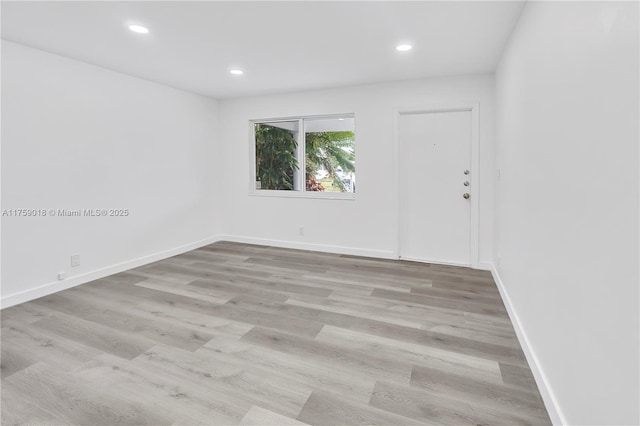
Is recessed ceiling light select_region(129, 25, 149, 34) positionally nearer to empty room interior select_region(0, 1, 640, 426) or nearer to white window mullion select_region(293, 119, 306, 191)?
empty room interior select_region(0, 1, 640, 426)

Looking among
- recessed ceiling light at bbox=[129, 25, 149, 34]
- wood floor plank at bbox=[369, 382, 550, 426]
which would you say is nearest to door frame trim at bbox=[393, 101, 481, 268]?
wood floor plank at bbox=[369, 382, 550, 426]

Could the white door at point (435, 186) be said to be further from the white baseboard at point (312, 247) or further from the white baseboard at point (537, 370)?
the white baseboard at point (537, 370)

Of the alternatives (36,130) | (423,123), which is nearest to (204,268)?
(36,130)

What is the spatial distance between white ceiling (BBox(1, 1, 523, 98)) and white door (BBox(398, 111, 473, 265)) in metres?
0.63

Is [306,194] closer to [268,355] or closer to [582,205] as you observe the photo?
[268,355]

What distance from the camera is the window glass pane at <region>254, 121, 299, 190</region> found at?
5.25m

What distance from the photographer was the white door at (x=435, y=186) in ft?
13.6

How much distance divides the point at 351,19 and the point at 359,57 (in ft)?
2.77

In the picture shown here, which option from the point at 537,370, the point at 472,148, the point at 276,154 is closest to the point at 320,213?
the point at 276,154

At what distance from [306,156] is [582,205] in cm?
407

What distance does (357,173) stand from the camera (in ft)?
15.2

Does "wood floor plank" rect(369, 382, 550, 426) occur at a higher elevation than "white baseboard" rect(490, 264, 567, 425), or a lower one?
lower

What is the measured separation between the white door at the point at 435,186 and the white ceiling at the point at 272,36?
0.63m

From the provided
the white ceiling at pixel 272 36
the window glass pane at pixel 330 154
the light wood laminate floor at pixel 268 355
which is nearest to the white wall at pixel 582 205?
the light wood laminate floor at pixel 268 355
